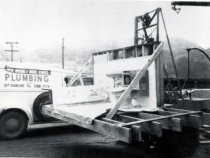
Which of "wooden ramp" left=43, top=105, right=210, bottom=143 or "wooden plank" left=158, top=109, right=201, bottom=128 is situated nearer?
"wooden ramp" left=43, top=105, right=210, bottom=143

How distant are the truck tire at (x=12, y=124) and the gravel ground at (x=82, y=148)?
0.21 m

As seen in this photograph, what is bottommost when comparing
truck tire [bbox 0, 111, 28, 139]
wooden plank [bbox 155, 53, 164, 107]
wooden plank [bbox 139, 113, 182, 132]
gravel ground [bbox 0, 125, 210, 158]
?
gravel ground [bbox 0, 125, 210, 158]

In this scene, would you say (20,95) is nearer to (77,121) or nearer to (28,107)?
(28,107)

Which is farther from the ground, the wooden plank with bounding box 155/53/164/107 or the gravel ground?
the wooden plank with bounding box 155/53/164/107

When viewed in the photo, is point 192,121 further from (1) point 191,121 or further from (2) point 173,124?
(2) point 173,124

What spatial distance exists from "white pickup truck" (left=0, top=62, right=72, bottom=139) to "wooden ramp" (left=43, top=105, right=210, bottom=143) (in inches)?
87.5

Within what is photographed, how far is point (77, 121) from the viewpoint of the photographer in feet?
18.3

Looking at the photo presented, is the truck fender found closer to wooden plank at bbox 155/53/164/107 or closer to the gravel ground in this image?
the gravel ground

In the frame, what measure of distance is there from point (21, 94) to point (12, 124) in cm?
89

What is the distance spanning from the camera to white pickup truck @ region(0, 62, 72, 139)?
7.83 metres

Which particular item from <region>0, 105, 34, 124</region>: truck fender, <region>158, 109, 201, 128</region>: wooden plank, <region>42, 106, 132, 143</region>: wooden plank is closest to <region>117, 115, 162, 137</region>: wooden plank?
<region>42, 106, 132, 143</region>: wooden plank

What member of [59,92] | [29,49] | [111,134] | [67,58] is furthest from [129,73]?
[29,49]

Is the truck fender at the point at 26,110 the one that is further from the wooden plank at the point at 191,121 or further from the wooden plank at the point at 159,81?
the wooden plank at the point at 191,121

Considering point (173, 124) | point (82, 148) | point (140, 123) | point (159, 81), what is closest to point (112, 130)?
point (140, 123)
